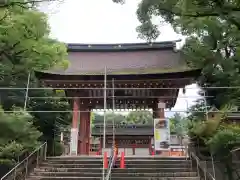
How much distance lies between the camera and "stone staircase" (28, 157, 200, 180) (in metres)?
8.03

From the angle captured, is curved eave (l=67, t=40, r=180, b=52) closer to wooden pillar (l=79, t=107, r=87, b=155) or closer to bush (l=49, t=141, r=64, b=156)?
wooden pillar (l=79, t=107, r=87, b=155)

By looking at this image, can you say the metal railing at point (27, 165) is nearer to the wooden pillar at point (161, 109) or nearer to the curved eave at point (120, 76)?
the curved eave at point (120, 76)

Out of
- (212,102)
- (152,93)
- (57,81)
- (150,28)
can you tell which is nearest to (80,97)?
(57,81)

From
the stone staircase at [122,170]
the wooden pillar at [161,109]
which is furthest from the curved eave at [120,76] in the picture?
the stone staircase at [122,170]

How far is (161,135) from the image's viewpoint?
10445mm

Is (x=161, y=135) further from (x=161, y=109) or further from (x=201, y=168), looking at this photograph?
(x=201, y=168)

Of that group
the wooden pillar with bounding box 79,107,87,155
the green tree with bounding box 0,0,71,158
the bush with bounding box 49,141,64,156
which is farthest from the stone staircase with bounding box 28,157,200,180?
the wooden pillar with bounding box 79,107,87,155

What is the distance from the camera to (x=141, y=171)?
27.7ft

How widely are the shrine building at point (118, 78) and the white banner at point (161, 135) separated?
922 millimetres

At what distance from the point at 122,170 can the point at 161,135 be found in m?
2.61

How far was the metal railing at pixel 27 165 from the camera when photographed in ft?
25.4

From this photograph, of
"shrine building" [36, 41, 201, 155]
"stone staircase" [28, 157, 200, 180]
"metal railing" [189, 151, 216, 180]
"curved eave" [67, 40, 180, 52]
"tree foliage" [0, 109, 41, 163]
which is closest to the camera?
"tree foliage" [0, 109, 41, 163]

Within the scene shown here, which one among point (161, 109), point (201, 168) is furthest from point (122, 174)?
point (161, 109)

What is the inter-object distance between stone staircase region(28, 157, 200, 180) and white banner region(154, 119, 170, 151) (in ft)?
3.28
